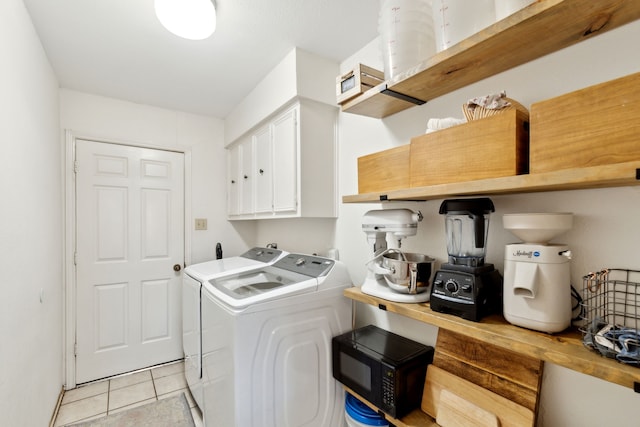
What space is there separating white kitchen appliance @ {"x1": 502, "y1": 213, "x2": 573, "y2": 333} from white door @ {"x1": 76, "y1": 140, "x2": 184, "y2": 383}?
2807 mm

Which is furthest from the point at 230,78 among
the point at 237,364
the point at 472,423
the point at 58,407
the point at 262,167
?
the point at 58,407

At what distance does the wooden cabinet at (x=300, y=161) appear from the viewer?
1.90 metres

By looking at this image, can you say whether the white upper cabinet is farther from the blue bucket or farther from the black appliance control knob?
the black appliance control knob

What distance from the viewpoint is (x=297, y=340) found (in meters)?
1.50

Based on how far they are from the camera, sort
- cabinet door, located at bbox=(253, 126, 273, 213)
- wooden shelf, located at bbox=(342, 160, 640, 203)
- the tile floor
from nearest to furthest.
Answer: wooden shelf, located at bbox=(342, 160, 640, 203)
the tile floor
cabinet door, located at bbox=(253, 126, 273, 213)

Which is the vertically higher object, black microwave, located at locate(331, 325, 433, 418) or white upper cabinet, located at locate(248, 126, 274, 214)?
white upper cabinet, located at locate(248, 126, 274, 214)

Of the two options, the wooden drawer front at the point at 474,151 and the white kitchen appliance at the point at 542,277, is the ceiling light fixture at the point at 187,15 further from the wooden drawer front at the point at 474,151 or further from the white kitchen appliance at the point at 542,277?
the white kitchen appliance at the point at 542,277

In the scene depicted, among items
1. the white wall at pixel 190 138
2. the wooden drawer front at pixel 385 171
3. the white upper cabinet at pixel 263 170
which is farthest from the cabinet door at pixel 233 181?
the wooden drawer front at pixel 385 171

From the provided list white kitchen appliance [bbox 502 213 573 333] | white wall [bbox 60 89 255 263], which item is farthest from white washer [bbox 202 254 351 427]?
white wall [bbox 60 89 255 263]

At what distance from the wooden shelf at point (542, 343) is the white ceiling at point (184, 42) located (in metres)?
1.50

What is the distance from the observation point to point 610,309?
860 mm

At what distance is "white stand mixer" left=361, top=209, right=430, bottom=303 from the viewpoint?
1.23 meters

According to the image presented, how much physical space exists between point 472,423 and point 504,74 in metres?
1.31

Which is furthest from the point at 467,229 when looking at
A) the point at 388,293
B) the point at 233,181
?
the point at 233,181
